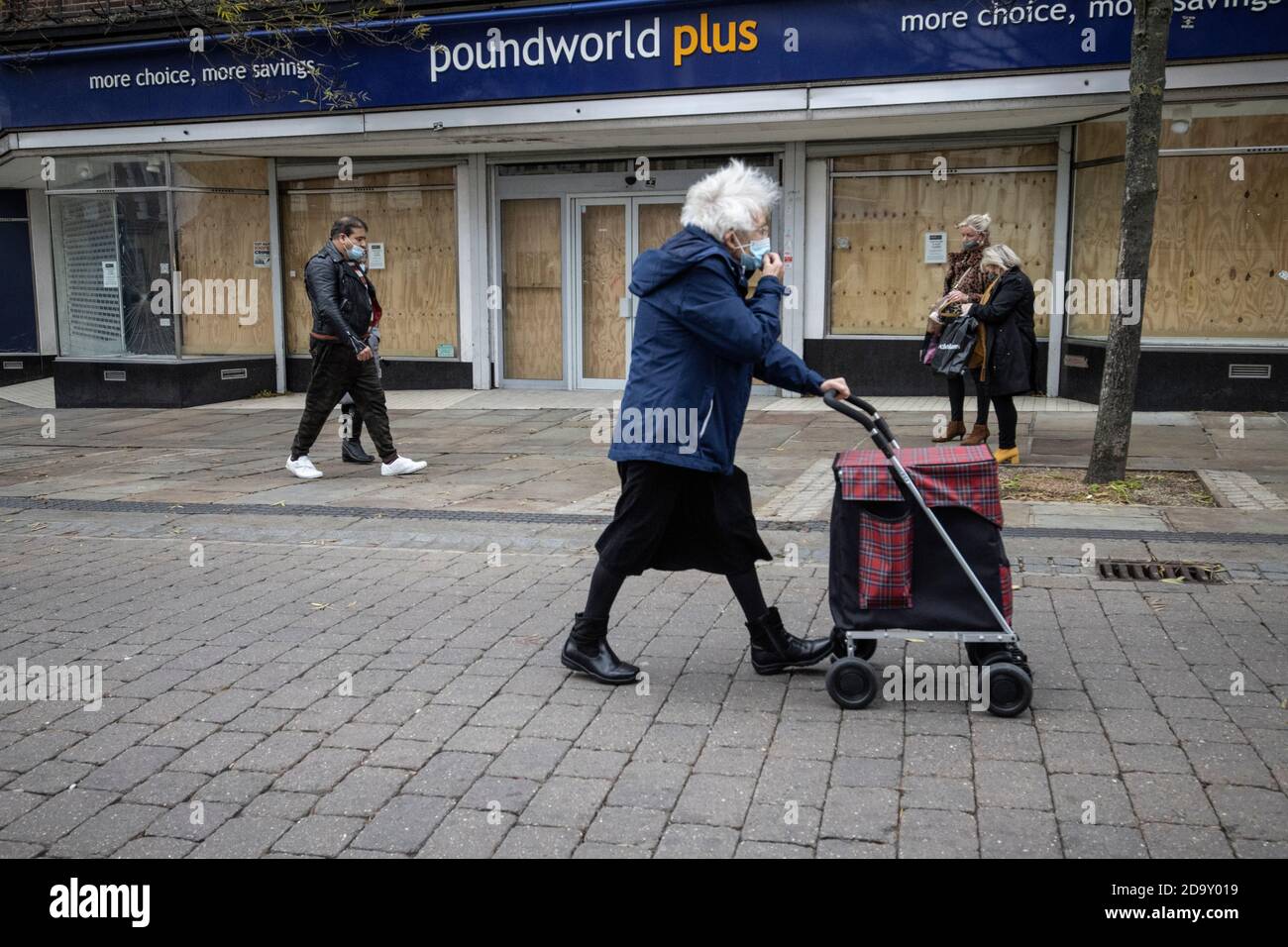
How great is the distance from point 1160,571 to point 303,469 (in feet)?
20.8

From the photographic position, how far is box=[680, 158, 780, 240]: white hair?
14.9 ft

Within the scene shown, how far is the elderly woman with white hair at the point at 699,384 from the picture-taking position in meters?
4.48

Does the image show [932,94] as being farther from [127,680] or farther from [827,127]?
[127,680]

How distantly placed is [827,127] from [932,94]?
4.67 feet

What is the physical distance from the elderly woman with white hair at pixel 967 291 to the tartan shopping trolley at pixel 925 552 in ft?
19.0

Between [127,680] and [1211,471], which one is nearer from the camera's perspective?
[127,680]

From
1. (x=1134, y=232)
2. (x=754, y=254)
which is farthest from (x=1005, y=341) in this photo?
(x=754, y=254)

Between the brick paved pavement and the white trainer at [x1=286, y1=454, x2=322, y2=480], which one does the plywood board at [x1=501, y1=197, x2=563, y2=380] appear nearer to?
the white trainer at [x1=286, y1=454, x2=322, y2=480]

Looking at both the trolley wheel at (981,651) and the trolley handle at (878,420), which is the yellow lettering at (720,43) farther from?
the trolley wheel at (981,651)

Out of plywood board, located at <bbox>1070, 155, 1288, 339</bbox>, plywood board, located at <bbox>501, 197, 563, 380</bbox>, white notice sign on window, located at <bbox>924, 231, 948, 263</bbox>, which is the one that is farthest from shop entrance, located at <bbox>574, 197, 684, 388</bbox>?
plywood board, located at <bbox>1070, 155, 1288, 339</bbox>

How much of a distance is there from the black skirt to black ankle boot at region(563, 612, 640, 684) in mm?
273

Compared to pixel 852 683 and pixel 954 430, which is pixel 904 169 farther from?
pixel 852 683
